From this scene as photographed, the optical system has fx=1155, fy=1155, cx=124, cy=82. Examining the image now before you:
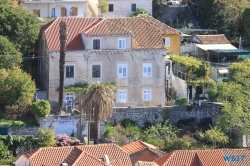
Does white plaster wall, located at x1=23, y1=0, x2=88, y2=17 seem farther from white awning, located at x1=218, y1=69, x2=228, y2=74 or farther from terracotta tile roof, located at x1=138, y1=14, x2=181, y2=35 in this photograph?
white awning, located at x1=218, y1=69, x2=228, y2=74

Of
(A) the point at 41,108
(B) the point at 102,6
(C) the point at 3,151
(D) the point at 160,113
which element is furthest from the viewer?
(B) the point at 102,6

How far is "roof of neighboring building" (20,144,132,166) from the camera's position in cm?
7488

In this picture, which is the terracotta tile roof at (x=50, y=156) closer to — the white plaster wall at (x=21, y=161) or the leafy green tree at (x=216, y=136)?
the white plaster wall at (x=21, y=161)

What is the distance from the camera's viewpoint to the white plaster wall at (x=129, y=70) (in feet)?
283

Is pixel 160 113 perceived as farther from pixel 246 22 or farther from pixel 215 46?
pixel 246 22

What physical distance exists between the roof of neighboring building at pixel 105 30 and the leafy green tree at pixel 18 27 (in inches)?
44.5

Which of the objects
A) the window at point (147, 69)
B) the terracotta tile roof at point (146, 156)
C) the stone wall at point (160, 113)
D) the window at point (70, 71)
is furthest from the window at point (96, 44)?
the terracotta tile roof at point (146, 156)

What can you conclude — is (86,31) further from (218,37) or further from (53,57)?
(218,37)

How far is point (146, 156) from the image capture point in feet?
259

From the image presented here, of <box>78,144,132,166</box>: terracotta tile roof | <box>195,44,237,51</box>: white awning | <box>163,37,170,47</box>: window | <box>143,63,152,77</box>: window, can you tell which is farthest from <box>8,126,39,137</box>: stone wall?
<box>195,44,237,51</box>: white awning

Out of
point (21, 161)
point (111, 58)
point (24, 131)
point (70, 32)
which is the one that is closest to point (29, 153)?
point (21, 161)

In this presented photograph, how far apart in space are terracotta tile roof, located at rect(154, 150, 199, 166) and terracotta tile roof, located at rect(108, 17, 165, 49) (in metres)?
12.8

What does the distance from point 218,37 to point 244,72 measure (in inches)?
481

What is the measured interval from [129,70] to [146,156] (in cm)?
1061
